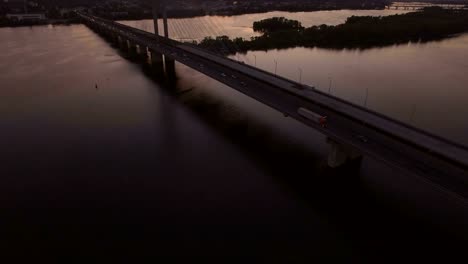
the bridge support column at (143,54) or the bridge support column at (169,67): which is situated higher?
the bridge support column at (143,54)

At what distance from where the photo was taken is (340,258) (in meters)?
14.3

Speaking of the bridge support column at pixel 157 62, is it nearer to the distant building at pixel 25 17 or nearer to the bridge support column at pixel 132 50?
the bridge support column at pixel 132 50

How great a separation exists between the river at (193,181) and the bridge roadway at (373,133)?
10.4 feet

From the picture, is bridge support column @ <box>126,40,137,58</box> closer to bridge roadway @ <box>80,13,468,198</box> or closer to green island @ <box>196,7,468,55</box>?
green island @ <box>196,7,468,55</box>

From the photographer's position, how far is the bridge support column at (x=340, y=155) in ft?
63.7

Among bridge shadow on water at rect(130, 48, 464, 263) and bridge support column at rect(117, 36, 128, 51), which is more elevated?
bridge support column at rect(117, 36, 128, 51)

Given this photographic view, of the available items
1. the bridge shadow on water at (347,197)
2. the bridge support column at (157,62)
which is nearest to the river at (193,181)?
the bridge shadow on water at (347,197)

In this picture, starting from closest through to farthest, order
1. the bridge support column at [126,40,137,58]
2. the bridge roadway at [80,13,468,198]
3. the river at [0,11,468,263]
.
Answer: the bridge roadway at [80,13,468,198] < the river at [0,11,468,263] < the bridge support column at [126,40,137,58]

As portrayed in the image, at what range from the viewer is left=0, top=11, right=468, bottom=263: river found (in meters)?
15.1

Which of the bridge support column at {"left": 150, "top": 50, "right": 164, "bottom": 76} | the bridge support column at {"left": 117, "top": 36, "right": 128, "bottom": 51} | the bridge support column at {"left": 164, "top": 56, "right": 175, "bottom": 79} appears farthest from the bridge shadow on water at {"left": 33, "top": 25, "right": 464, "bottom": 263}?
the bridge support column at {"left": 117, "top": 36, "right": 128, "bottom": 51}

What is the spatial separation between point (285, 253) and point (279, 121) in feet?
51.2

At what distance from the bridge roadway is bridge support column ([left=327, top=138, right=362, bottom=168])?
45.1 inches

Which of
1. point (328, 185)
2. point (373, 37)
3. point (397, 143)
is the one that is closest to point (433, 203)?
Answer: point (397, 143)

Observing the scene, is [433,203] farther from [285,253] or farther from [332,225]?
[285,253]
